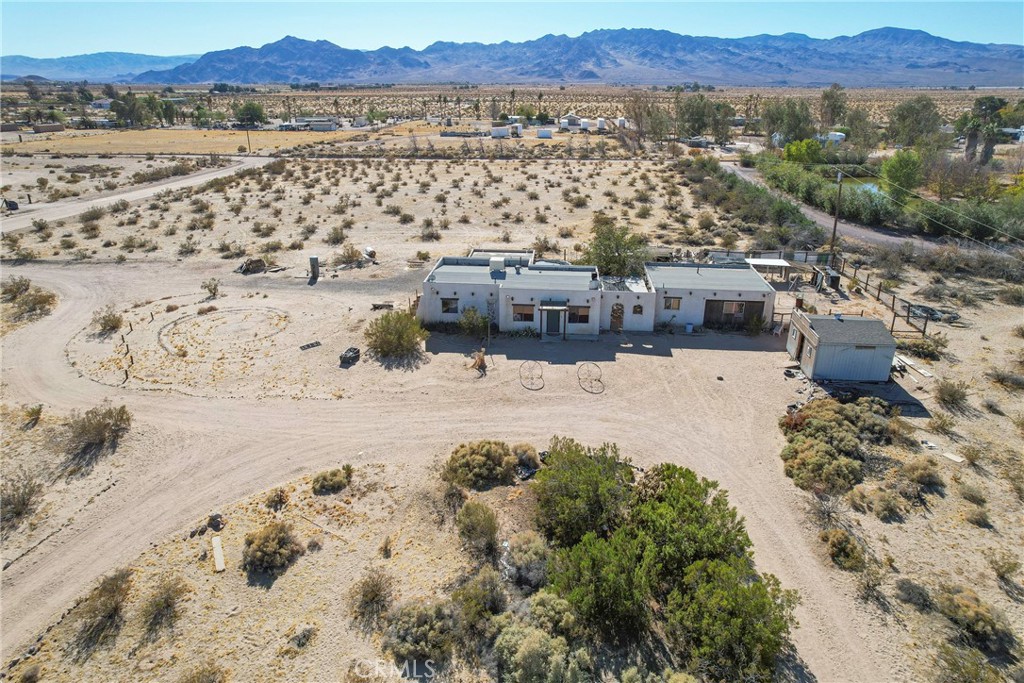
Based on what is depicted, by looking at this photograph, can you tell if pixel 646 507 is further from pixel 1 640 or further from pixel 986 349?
pixel 986 349

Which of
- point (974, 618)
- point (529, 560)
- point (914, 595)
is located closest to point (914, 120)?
point (914, 595)

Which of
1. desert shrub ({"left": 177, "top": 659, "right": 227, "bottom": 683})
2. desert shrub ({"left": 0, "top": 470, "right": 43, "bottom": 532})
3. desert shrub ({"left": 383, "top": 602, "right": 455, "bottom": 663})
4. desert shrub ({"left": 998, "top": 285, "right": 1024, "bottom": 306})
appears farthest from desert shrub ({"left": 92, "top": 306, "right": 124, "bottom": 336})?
desert shrub ({"left": 998, "top": 285, "right": 1024, "bottom": 306})

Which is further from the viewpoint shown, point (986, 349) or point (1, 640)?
point (986, 349)

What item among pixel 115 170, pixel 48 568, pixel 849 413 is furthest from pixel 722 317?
pixel 115 170

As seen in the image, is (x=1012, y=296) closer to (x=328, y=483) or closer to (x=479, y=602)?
(x=479, y=602)

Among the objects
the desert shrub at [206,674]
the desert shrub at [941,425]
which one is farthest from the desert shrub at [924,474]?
the desert shrub at [206,674]
